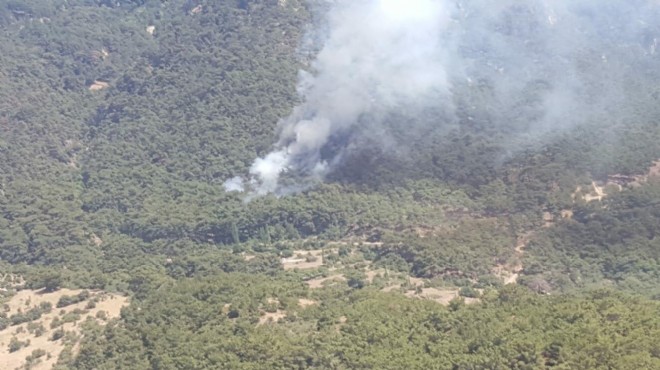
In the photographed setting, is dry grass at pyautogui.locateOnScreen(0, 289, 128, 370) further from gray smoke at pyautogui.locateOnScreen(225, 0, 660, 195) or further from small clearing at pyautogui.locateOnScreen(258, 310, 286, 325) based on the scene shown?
gray smoke at pyautogui.locateOnScreen(225, 0, 660, 195)

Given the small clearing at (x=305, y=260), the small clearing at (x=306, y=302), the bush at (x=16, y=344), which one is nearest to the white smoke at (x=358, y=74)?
the small clearing at (x=305, y=260)

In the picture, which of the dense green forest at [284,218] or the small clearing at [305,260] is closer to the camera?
the dense green forest at [284,218]

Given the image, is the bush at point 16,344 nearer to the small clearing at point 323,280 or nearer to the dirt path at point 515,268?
the small clearing at point 323,280

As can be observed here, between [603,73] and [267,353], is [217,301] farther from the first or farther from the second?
[603,73]

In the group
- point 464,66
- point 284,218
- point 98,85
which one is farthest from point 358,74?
point 98,85

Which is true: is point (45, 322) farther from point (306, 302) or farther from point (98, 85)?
point (98, 85)

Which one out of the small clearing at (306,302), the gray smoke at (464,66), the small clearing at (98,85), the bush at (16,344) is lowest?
the small clearing at (306,302)

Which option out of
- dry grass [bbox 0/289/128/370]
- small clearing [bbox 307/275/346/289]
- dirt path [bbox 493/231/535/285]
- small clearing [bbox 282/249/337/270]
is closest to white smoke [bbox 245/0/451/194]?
small clearing [bbox 282/249/337/270]
